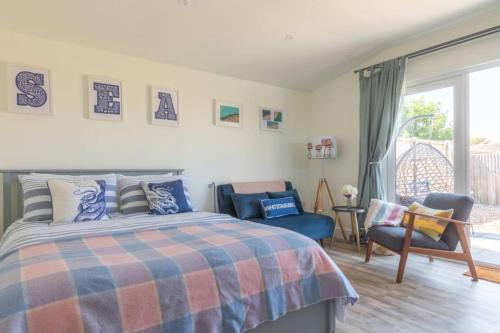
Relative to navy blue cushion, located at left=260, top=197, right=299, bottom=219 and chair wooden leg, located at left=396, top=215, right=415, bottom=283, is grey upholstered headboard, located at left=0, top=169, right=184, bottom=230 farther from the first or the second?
chair wooden leg, located at left=396, top=215, right=415, bottom=283

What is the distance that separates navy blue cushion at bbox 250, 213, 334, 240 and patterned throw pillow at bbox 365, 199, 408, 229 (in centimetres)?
50

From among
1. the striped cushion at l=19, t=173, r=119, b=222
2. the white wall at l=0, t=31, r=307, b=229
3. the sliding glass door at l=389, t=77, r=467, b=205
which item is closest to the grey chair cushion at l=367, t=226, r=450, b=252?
the sliding glass door at l=389, t=77, r=467, b=205

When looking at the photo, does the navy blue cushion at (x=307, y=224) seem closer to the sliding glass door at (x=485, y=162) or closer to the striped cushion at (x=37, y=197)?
the sliding glass door at (x=485, y=162)

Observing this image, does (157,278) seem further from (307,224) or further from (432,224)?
(432,224)

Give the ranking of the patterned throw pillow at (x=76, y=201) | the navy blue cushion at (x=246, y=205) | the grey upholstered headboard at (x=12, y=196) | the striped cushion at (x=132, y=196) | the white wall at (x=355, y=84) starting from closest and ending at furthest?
the patterned throw pillow at (x=76, y=201)
the grey upholstered headboard at (x=12, y=196)
the striped cushion at (x=132, y=196)
the white wall at (x=355, y=84)
the navy blue cushion at (x=246, y=205)

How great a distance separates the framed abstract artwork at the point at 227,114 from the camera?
3887 millimetres

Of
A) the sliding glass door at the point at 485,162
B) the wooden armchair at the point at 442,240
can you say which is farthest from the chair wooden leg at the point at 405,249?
the sliding glass door at the point at 485,162

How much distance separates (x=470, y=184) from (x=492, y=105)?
84 centimetres

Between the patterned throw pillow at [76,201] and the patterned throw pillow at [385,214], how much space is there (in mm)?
2707

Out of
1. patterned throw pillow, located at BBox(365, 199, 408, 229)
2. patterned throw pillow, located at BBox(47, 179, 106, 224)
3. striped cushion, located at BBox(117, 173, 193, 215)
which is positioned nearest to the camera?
patterned throw pillow, located at BBox(47, 179, 106, 224)

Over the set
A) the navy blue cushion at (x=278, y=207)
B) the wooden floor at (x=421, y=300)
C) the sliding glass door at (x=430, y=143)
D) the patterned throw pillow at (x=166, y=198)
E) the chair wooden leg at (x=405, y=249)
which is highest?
the sliding glass door at (x=430, y=143)

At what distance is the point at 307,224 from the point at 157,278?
2.44 metres

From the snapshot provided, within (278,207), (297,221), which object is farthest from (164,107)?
(297,221)

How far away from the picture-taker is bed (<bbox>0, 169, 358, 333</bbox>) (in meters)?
1.07
